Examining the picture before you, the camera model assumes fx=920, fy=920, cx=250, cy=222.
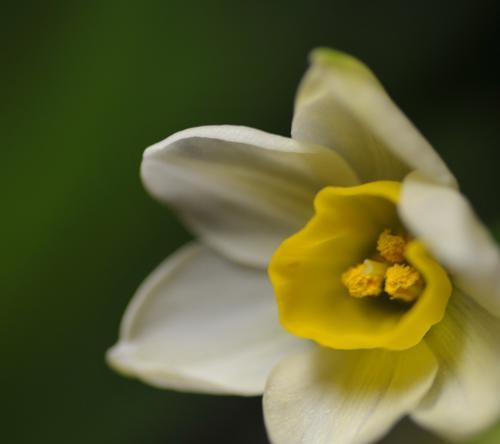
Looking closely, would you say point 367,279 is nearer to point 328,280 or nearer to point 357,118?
point 328,280

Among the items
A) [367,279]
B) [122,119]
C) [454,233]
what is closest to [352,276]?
[367,279]

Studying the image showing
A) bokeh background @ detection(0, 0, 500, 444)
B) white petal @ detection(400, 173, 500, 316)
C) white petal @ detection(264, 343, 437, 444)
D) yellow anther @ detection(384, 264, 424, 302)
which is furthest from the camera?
bokeh background @ detection(0, 0, 500, 444)

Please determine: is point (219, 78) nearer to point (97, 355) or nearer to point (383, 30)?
point (383, 30)

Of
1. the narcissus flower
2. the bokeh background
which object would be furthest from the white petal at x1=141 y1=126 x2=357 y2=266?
the bokeh background

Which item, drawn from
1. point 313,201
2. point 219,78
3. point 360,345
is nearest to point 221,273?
point 313,201

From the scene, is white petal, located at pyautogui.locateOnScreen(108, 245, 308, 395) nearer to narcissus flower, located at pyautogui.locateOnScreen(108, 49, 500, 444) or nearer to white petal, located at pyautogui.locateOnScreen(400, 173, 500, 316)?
narcissus flower, located at pyautogui.locateOnScreen(108, 49, 500, 444)

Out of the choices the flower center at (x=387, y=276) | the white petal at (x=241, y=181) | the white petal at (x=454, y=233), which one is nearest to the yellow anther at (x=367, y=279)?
the flower center at (x=387, y=276)

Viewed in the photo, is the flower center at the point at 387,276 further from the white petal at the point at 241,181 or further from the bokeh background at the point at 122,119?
the bokeh background at the point at 122,119
